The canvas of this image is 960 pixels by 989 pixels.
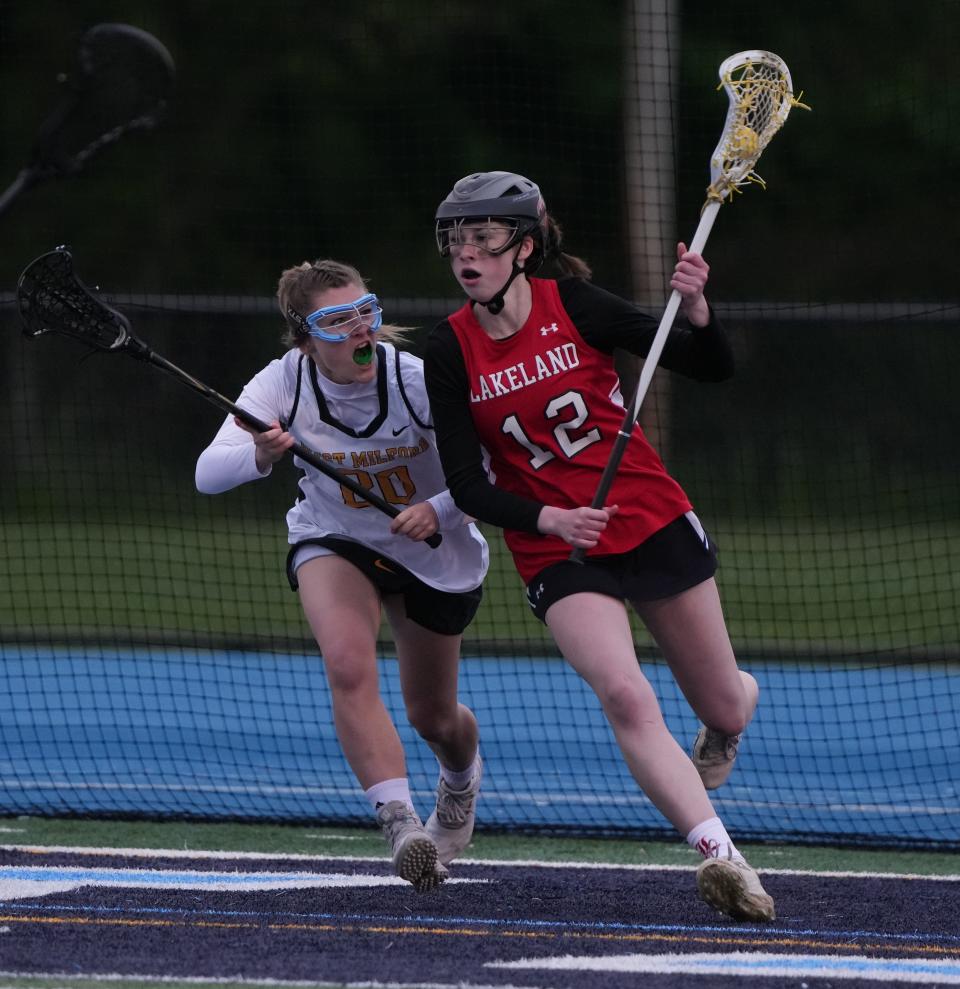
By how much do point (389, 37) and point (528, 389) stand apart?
1500 cm

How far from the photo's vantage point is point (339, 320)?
5.01 m

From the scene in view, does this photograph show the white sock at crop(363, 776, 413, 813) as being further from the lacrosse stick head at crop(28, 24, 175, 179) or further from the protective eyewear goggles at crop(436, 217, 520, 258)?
the lacrosse stick head at crop(28, 24, 175, 179)

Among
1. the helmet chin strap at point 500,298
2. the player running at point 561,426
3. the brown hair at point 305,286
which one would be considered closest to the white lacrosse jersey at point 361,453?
the brown hair at point 305,286

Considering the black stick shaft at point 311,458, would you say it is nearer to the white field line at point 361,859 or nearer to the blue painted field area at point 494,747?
the white field line at point 361,859

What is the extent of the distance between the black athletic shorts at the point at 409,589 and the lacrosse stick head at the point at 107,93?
1993mm

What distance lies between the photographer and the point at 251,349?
429 inches

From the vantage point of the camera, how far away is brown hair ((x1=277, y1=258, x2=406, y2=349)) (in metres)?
5.05

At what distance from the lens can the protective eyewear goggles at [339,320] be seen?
4.99 m

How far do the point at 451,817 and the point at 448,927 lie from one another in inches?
40.0

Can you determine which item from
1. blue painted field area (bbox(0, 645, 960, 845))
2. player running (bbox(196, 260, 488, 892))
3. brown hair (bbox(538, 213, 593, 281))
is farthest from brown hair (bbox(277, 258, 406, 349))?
blue painted field area (bbox(0, 645, 960, 845))

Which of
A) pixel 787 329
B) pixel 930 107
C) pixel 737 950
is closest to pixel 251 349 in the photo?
pixel 787 329

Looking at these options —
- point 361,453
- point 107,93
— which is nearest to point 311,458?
point 361,453

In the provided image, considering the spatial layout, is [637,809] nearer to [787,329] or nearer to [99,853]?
[99,853]

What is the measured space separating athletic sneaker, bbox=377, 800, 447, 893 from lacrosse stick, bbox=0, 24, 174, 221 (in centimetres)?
234
